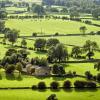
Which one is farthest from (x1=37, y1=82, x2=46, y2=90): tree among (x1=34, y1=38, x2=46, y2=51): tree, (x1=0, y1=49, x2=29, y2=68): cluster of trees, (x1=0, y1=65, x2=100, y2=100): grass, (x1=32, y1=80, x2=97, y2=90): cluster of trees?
(x1=34, y1=38, x2=46, y2=51): tree

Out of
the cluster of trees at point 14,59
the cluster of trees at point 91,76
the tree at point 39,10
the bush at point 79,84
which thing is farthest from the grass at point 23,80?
the tree at point 39,10

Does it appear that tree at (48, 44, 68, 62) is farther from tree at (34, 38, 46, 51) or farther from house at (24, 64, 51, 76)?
tree at (34, 38, 46, 51)

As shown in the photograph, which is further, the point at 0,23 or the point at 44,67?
the point at 0,23

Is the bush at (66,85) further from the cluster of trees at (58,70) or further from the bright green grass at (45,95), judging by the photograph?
the cluster of trees at (58,70)

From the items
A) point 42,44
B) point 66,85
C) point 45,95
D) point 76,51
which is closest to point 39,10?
point 42,44

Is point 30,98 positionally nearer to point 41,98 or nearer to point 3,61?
point 41,98

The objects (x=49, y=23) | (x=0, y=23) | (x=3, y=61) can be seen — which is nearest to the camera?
(x=3, y=61)

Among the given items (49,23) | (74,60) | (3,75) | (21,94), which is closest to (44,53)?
(74,60)
